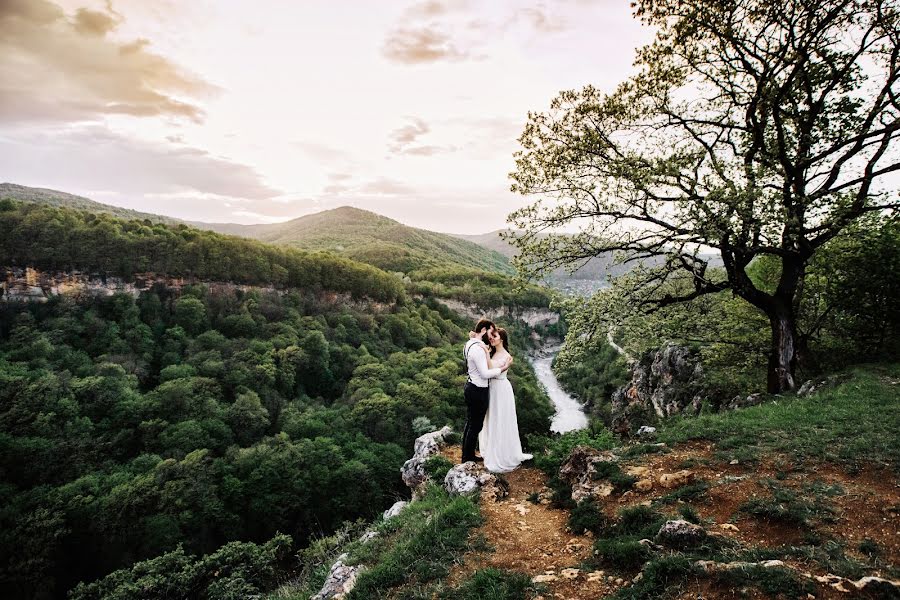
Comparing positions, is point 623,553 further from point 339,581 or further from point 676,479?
point 339,581

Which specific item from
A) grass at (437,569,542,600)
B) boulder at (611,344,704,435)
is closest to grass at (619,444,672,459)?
grass at (437,569,542,600)

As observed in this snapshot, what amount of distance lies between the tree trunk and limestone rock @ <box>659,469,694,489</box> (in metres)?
7.07

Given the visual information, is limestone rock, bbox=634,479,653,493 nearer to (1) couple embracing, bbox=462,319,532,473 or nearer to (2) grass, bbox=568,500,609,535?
(2) grass, bbox=568,500,609,535

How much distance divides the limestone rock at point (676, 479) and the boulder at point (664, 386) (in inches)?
384

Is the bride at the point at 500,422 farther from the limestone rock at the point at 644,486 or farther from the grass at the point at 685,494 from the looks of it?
the grass at the point at 685,494

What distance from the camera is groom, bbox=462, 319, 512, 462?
26.6ft

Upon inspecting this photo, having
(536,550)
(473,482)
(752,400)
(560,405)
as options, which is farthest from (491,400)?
(560,405)

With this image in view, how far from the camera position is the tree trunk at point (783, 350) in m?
11.5

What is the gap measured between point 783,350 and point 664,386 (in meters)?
13.7

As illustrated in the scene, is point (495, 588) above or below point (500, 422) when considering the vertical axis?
below

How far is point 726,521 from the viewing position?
215 inches

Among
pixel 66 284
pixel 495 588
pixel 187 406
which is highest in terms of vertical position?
pixel 495 588

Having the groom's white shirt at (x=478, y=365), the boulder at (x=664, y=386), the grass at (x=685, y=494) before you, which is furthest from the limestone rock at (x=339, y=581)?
the boulder at (x=664, y=386)

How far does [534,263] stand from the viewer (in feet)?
39.9
